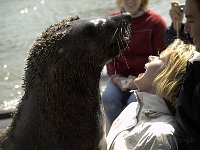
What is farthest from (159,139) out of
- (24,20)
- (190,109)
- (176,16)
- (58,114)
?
(24,20)

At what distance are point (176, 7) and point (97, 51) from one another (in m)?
2.04

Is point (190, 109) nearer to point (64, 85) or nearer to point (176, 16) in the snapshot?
point (64, 85)

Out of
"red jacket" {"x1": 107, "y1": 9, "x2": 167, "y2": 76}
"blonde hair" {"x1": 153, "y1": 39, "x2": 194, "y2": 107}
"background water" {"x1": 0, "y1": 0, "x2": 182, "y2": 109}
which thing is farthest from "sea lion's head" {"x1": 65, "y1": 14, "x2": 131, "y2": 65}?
"background water" {"x1": 0, "y1": 0, "x2": 182, "y2": 109}

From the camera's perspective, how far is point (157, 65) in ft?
9.70

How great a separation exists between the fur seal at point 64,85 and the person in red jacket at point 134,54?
194cm

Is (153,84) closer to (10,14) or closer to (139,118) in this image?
(139,118)

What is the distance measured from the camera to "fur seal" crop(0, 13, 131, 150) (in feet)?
8.14

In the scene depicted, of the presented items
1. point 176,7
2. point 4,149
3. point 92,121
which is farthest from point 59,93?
point 176,7

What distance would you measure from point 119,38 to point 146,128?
1.85ft

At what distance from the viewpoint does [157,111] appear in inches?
105

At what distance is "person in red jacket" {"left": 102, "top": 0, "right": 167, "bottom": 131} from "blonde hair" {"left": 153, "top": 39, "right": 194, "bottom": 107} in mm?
1694

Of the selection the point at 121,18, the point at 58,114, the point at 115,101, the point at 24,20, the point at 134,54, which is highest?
the point at 121,18

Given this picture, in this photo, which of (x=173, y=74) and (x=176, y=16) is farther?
(x=176, y=16)

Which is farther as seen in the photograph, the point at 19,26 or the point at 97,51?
the point at 19,26
